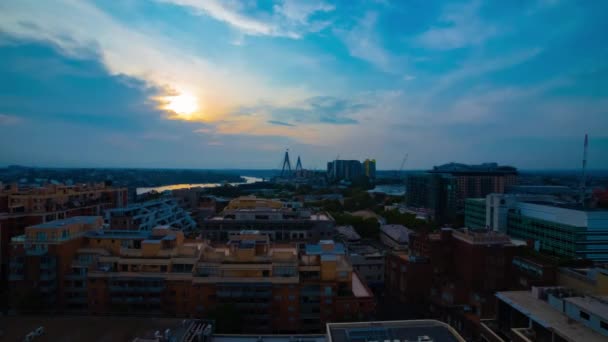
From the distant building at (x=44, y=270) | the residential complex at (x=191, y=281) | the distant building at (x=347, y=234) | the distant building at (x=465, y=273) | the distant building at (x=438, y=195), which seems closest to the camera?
the residential complex at (x=191, y=281)

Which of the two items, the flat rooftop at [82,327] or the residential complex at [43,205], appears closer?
the flat rooftop at [82,327]

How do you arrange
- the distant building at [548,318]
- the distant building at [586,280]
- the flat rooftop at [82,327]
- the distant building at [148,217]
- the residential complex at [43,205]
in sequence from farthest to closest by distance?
1. the distant building at [148,217]
2. the residential complex at [43,205]
3. the distant building at [586,280]
4. the flat rooftop at [82,327]
5. the distant building at [548,318]

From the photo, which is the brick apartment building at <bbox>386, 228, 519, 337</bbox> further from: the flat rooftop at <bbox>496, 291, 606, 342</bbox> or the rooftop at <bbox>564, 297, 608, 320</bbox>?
the rooftop at <bbox>564, 297, 608, 320</bbox>

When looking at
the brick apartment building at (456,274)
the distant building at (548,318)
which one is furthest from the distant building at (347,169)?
the distant building at (548,318)

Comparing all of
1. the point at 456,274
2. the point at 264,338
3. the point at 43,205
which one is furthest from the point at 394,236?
the point at 43,205

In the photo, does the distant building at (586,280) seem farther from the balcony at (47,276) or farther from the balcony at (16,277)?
the balcony at (16,277)

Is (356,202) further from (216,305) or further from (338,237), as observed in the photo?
(216,305)

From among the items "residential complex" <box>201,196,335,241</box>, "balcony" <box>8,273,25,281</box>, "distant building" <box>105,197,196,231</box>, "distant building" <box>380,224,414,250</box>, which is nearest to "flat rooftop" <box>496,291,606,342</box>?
"residential complex" <box>201,196,335,241</box>
